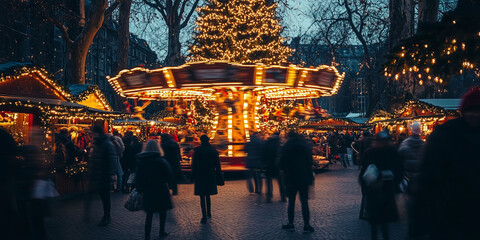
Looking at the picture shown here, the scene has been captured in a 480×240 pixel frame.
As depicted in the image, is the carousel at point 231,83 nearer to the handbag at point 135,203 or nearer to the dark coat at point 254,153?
the dark coat at point 254,153

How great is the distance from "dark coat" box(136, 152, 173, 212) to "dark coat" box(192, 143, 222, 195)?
1.50m

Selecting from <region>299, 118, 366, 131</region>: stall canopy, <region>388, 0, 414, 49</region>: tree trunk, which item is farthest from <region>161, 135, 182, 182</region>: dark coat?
<region>299, 118, 366, 131</region>: stall canopy

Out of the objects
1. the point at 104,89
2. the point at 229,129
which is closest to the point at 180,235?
the point at 229,129

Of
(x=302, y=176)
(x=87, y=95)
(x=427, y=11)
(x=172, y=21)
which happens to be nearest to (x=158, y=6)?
(x=172, y=21)

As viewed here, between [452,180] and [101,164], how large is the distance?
5.77m

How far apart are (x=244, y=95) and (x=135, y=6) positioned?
1250 centimetres

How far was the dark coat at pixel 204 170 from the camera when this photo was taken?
7535 mm

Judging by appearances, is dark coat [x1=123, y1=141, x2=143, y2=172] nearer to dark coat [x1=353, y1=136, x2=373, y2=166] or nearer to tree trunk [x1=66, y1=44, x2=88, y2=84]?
dark coat [x1=353, y1=136, x2=373, y2=166]

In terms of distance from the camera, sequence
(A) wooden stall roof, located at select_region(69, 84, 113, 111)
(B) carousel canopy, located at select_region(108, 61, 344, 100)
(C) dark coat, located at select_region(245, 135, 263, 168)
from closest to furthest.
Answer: (C) dark coat, located at select_region(245, 135, 263, 168) → (B) carousel canopy, located at select_region(108, 61, 344, 100) → (A) wooden stall roof, located at select_region(69, 84, 113, 111)

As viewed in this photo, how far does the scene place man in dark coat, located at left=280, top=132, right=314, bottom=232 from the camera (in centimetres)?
670

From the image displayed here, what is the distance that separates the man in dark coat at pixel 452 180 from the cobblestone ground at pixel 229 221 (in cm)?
329

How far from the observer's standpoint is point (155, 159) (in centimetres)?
605

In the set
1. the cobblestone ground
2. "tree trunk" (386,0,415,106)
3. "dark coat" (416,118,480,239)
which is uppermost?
"tree trunk" (386,0,415,106)

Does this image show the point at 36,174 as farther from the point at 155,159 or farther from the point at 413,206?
the point at 413,206
